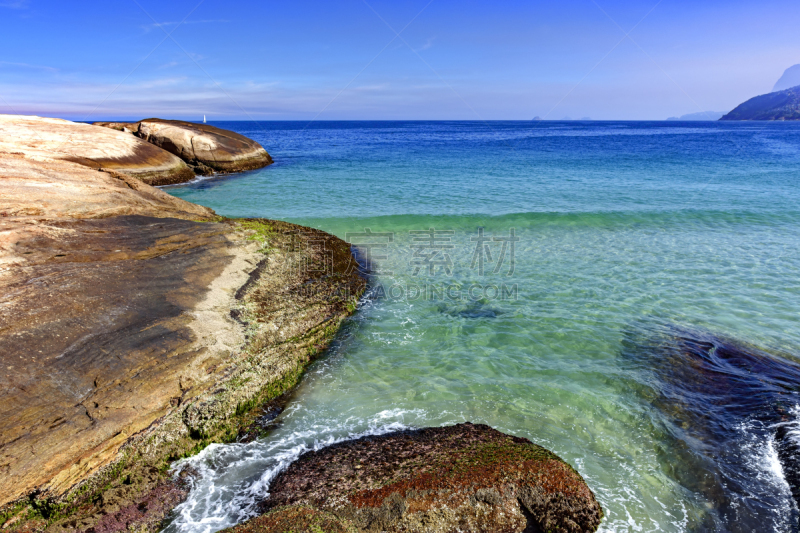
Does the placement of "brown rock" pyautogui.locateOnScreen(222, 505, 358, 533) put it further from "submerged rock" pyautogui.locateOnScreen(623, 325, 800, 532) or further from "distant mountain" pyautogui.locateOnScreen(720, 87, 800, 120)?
"distant mountain" pyautogui.locateOnScreen(720, 87, 800, 120)

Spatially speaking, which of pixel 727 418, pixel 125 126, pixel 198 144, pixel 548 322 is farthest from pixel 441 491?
pixel 125 126

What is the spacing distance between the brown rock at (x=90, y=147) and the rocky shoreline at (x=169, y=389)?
860 cm

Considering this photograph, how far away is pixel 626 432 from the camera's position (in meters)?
5.92

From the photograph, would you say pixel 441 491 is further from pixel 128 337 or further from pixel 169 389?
pixel 128 337

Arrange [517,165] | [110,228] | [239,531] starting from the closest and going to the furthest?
[239,531] → [110,228] → [517,165]

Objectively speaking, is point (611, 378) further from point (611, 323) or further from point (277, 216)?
point (277, 216)

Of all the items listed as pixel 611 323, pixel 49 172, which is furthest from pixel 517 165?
pixel 49 172

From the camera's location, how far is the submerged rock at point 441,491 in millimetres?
4059

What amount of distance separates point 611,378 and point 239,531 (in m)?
5.94

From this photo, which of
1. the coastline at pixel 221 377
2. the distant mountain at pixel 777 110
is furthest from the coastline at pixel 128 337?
the distant mountain at pixel 777 110

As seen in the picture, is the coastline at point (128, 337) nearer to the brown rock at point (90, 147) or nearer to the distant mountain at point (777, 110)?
the brown rock at point (90, 147)

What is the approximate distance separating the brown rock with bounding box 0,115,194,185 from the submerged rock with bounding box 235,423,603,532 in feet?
51.4

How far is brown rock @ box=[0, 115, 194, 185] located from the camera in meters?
16.5

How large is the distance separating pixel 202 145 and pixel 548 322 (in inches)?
1023
